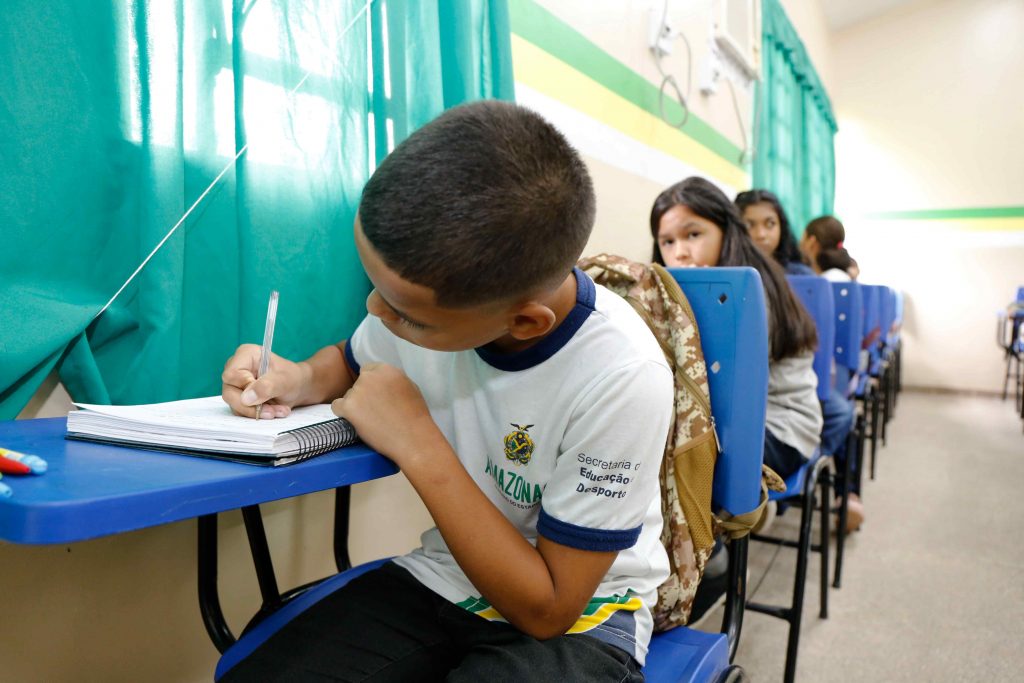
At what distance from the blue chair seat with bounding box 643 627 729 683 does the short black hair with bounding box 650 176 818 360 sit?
718 mm

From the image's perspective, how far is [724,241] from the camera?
66.1 inches

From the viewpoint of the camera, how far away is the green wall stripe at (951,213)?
5.75 metres

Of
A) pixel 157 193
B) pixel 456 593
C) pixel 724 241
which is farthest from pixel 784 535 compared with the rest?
pixel 157 193

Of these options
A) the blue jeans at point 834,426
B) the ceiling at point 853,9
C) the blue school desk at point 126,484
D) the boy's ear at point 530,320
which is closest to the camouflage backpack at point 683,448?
the boy's ear at point 530,320

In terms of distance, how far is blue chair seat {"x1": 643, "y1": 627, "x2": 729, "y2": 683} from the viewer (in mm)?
693

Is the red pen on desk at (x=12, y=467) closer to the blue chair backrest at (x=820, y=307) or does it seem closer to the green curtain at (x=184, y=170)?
the green curtain at (x=184, y=170)

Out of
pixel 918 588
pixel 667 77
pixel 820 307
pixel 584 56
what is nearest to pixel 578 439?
pixel 820 307

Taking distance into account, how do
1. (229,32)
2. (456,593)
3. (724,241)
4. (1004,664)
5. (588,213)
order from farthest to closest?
(724,241) < (1004,664) < (229,32) < (456,593) < (588,213)

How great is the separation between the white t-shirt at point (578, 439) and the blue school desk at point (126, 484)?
0.16m

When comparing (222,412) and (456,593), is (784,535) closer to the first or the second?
(456,593)

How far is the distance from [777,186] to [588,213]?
3.81m

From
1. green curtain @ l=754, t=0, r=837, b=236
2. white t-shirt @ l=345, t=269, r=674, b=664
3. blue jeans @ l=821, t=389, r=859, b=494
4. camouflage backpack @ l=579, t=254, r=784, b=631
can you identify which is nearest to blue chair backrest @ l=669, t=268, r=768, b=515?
camouflage backpack @ l=579, t=254, r=784, b=631

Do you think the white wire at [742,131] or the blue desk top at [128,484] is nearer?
the blue desk top at [128,484]

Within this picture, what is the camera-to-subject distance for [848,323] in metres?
2.39
